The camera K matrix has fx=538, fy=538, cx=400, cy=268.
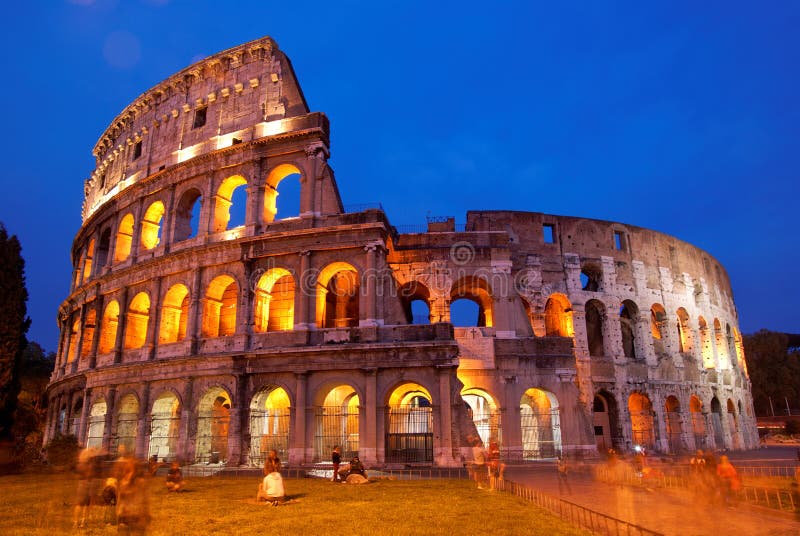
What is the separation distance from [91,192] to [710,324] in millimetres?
35702

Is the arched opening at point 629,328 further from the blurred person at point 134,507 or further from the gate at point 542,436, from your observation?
the blurred person at point 134,507

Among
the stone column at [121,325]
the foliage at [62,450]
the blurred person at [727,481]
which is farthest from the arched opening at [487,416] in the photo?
the stone column at [121,325]

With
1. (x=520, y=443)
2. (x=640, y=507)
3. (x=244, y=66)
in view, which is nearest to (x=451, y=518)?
(x=640, y=507)

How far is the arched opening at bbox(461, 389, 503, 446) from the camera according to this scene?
67.9 ft

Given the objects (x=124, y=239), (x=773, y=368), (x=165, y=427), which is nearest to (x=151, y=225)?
(x=124, y=239)

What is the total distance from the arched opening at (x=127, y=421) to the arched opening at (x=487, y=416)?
13295mm

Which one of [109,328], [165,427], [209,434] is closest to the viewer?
[209,434]

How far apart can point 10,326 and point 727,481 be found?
20.6 m

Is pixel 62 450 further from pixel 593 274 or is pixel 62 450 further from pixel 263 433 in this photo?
pixel 593 274

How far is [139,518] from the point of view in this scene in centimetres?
652

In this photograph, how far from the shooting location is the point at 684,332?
28391mm

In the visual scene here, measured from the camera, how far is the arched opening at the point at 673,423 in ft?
83.3

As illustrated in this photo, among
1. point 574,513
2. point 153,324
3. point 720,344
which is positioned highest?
point 153,324

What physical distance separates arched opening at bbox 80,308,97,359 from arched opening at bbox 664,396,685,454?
89.0ft
